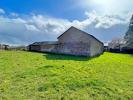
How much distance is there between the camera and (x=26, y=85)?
43.6 ft

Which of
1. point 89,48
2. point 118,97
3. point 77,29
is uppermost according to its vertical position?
point 77,29

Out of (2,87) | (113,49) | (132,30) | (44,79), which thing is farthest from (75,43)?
(132,30)

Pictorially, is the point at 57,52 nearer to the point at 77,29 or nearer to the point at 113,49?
the point at 77,29

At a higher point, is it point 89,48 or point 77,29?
point 77,29

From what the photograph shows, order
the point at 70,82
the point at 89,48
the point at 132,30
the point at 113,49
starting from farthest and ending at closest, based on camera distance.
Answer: the point at 132,30 → the point at 113,49 → the point at 89,48 → the point at 70,82

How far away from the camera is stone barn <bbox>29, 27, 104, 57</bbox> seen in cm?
3797

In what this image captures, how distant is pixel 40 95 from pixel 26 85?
2.08 metres

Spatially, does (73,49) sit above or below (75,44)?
below

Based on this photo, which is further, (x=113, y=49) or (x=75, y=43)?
(x=113, y=49)

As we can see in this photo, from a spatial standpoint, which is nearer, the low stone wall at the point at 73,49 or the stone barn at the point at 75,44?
the low stone wall at the point at 73,49

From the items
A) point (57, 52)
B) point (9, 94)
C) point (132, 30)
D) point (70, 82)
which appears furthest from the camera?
point (132, 30)

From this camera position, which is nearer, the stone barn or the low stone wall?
the low stone wall

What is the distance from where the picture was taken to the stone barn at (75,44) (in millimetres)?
37966

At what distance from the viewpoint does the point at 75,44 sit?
39.0 metres
